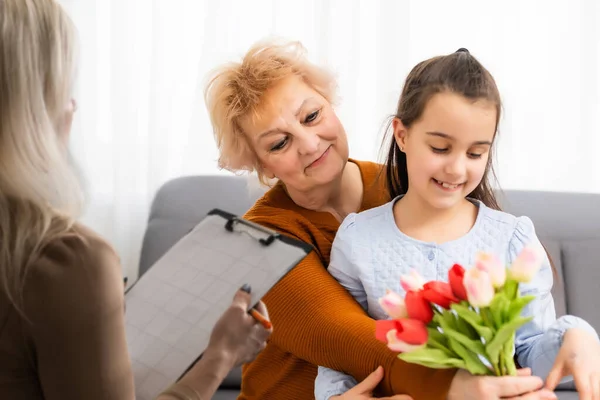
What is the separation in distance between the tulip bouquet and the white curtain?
1791mm

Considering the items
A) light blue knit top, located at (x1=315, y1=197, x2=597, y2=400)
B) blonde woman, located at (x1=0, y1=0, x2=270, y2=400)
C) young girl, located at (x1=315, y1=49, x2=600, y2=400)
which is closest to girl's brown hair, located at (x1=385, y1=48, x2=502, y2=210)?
young girl, located at (x1=315, y1=49, x2=600, y2=400)

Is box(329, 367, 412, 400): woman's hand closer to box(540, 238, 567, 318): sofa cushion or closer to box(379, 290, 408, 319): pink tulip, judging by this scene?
box(379, 290, 408, 319): pink tulip

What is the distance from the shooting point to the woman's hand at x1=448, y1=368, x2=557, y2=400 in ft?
3.70

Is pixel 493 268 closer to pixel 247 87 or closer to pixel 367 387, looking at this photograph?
pixel 367 387

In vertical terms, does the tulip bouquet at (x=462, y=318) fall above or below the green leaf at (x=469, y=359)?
above

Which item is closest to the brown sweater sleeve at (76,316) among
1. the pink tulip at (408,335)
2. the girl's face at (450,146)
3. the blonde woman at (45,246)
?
the blonde woman at (45,246)

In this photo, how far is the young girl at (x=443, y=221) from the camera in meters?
1.38

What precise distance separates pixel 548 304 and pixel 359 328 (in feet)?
1.18

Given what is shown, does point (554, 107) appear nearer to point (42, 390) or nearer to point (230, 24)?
point (230, 24)

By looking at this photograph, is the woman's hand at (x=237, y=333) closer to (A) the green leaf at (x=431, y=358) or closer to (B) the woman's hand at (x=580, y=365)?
(A) the green leaf at (x=431, y=358)

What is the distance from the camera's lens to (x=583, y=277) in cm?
254

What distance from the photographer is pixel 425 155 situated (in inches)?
55.7

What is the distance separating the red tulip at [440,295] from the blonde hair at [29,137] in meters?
0.47

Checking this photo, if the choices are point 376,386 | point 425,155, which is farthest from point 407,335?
point 425,155
